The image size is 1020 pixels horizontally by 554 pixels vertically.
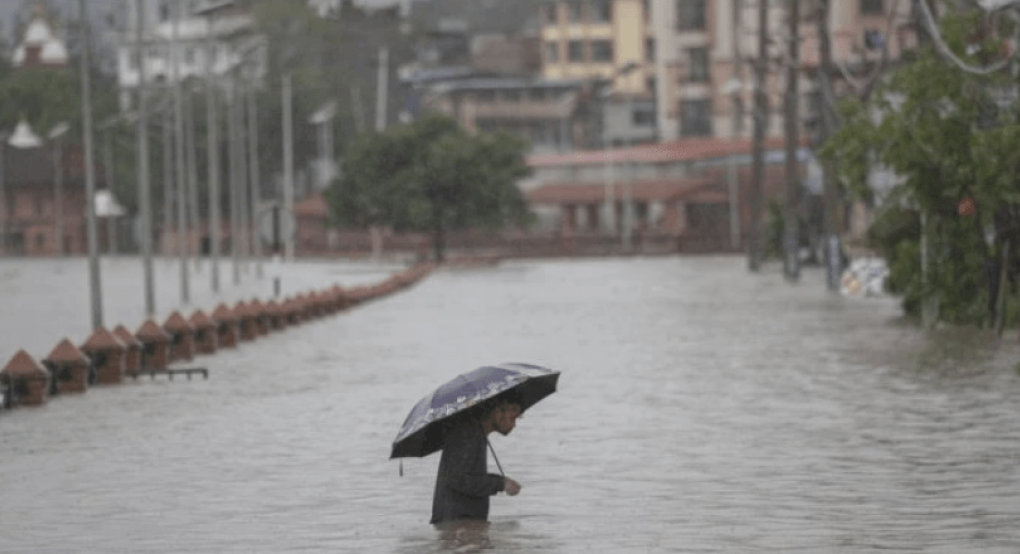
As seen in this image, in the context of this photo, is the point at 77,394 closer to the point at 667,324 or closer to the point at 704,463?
the point at 704,463

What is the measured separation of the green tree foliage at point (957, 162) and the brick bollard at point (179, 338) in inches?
395

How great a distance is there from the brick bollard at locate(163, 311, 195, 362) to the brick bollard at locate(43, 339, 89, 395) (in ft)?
20.7

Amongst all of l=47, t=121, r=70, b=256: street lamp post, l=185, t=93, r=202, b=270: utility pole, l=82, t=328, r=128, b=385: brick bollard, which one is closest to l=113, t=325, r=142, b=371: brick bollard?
l=82, t=328, r=128, b=385: brick bollard

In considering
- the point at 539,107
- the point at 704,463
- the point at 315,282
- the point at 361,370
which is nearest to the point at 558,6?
the point at 539,107

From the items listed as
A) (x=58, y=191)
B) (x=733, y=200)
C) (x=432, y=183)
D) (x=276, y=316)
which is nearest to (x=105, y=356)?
(x=276, y=316)

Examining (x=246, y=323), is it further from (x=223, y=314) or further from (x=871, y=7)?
(x=871, y=7)

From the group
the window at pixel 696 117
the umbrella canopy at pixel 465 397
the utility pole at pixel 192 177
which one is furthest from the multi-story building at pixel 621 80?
the umbrella canopy at pixel 465 397

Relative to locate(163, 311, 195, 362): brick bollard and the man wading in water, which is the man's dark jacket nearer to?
the man wading in water

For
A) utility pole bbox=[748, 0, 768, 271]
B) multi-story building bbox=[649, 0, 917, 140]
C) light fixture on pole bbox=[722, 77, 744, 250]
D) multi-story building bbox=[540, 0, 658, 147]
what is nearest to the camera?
utility pole bbox=[748, 0, 768, 271]

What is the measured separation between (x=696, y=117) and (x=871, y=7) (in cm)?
2466

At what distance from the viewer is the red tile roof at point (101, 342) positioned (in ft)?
103

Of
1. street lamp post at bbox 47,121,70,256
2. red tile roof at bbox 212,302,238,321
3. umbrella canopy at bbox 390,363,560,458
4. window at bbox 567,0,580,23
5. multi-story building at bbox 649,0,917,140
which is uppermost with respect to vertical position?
window at bbox 567,0,580,23

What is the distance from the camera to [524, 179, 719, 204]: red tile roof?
142m

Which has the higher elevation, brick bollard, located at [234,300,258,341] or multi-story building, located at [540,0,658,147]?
multi-story building, located at [540,0,658,147]
